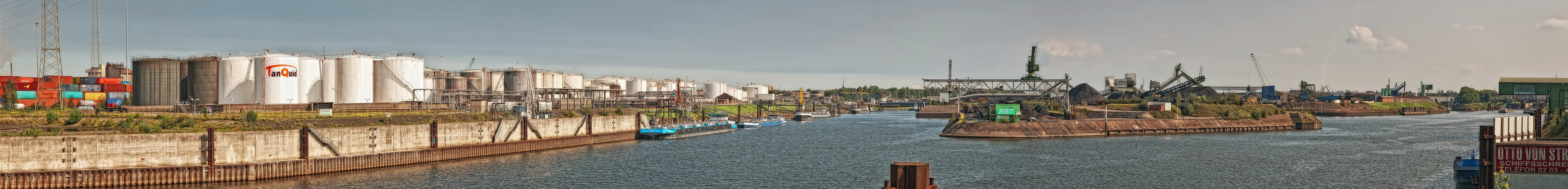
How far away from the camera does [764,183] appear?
47.7 m

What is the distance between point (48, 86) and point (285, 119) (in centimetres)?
6309

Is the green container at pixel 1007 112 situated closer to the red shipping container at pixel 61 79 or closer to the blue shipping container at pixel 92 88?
the red shipping container at pixel 61 79

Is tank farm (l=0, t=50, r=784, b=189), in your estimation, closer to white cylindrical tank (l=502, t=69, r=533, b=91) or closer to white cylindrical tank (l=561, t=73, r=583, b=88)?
white cylindrical tank (l=502, t=69, r=533, b=91)

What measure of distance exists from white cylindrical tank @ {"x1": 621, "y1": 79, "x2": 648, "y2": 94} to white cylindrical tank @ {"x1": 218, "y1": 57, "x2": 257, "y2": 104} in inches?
4016

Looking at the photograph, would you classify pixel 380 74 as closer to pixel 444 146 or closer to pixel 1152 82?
pixel 444 146

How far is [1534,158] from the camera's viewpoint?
2823 cm

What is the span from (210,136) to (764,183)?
28116mm

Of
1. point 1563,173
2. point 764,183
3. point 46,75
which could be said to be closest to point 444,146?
point 764,183

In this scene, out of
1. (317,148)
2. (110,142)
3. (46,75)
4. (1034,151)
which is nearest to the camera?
(110,142)

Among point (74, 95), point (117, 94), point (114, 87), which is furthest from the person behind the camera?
point (114, 87)

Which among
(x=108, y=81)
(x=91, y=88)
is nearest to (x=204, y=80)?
(x=91, y=88)

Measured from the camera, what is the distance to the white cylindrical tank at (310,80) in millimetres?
78188

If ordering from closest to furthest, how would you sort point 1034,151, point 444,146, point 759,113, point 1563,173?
point 1563,173
point 444,146
point 1034,151
point 759,113

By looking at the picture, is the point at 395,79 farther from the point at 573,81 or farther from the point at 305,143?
the point at 573,81
